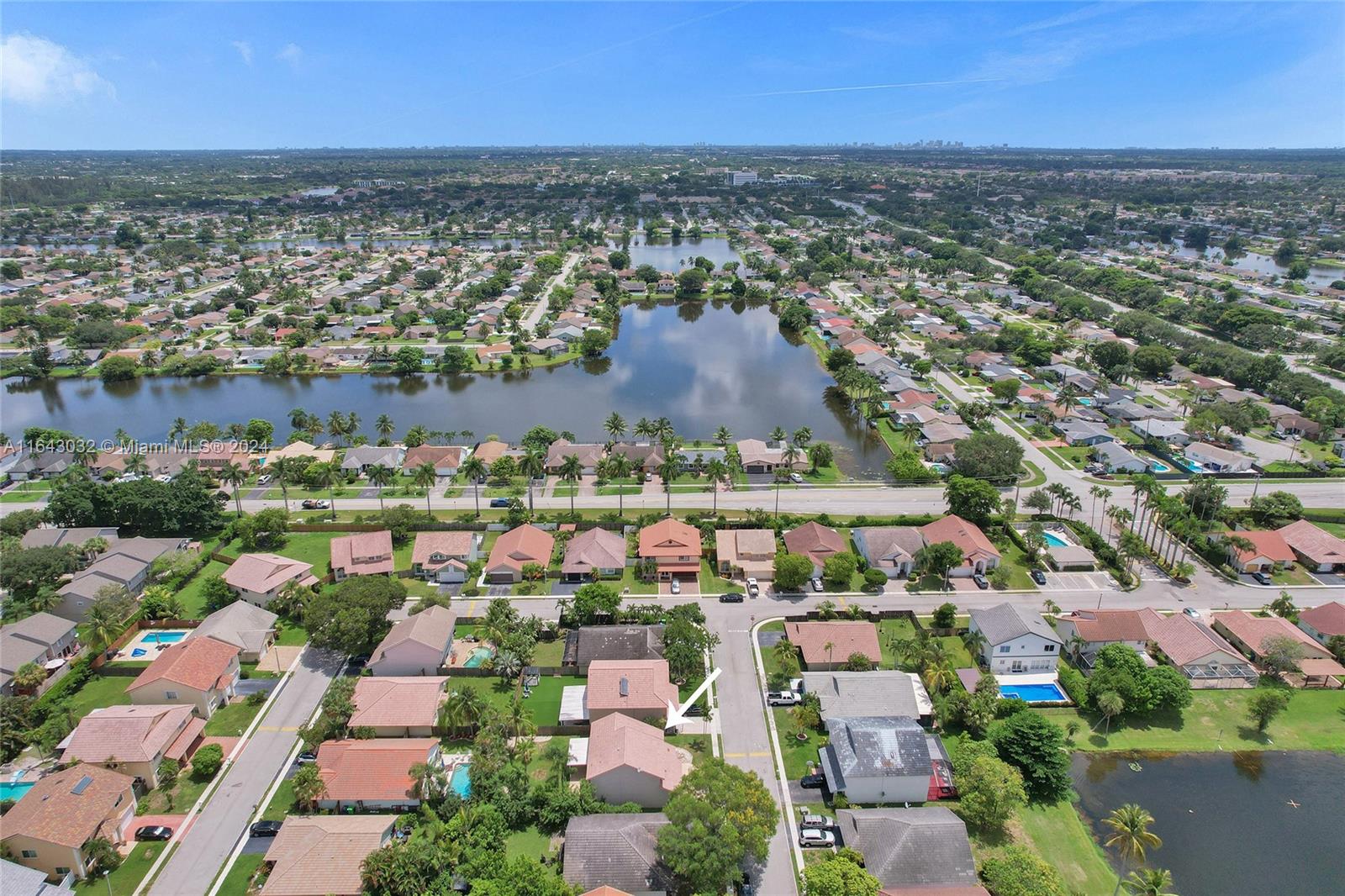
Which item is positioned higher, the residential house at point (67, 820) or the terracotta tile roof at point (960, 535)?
the terracotta tile roof at point (960, 535)

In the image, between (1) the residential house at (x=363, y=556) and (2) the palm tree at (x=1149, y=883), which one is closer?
(2) the palm tree at (x=1149, y=883)

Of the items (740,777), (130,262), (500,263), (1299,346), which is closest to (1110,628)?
(740,777)

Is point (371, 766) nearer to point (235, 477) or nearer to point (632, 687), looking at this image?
point (632, 687)

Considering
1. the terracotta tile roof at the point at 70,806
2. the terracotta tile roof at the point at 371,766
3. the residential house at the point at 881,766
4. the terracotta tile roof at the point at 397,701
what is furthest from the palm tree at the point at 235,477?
the residential house at the point at 881,766

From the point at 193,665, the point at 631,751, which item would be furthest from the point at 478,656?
the point at 193,665

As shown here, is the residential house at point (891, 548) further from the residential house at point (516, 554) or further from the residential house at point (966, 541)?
the residential house at point (516, 554)

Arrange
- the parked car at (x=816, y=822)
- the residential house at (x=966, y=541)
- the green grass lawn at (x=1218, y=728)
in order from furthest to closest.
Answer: the residential house at (x=966, y=541)
the green grass lawn at (x=1218, y=728)
the parked car at (x=816, y=822)
